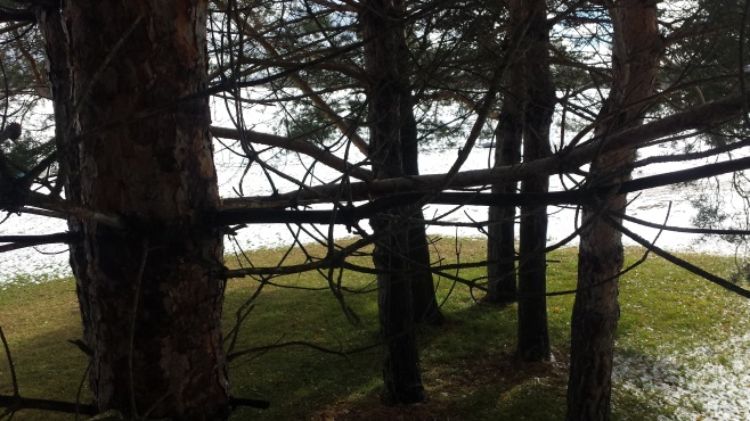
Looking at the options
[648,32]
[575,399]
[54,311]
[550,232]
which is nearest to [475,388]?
[575,399]

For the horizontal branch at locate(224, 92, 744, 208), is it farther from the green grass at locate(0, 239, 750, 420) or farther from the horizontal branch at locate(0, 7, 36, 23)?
the green grass at locate(0, 239, 750, 420)

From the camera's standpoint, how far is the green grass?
611cm

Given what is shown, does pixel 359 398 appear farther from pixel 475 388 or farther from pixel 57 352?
pixel 57 352

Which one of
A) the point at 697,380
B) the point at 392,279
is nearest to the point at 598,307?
the point at 392,279

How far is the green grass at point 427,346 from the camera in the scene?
20.0ft

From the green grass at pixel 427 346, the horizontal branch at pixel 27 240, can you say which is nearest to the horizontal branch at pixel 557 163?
the horizontal branch at pixel 27 240

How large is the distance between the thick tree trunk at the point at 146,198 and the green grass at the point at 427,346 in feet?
12.6

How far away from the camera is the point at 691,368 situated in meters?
7.21

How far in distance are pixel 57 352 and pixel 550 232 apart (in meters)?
11.0

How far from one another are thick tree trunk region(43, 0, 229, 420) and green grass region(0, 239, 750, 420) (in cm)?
384

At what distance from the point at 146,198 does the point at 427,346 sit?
6636 millimetres

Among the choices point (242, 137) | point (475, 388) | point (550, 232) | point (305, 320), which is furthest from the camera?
point (550, 232)

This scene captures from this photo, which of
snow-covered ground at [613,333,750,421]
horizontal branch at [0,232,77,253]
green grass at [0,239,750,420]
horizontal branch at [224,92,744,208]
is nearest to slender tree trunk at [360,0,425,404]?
green grass at [0,239,750,420]

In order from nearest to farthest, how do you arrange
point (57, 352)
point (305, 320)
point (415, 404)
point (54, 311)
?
point (415, 404)
point (57, 352)
point (305, 320)
point (54, 311)
